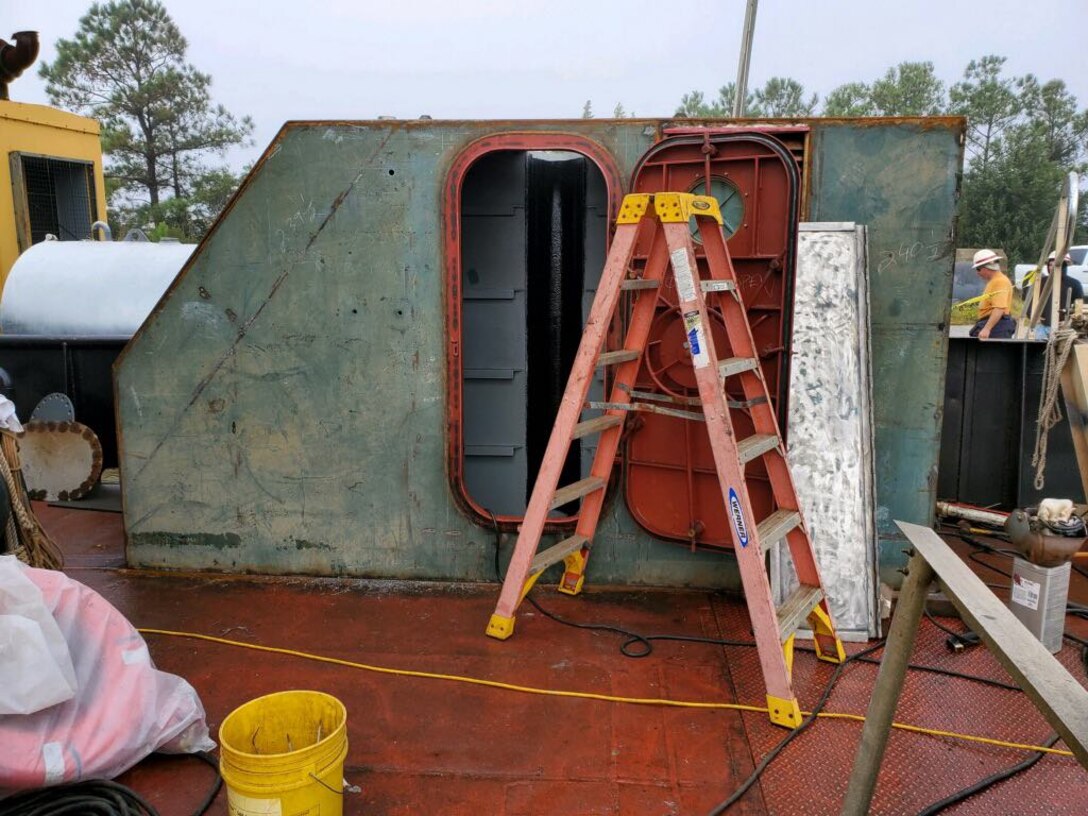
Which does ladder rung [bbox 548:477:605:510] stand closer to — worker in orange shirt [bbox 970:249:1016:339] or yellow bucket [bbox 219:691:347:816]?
yellow bucket [bbox 219:691:347:816]

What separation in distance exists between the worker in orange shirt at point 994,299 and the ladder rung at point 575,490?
192 inches

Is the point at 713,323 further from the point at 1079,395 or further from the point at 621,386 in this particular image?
the point at 1079,395

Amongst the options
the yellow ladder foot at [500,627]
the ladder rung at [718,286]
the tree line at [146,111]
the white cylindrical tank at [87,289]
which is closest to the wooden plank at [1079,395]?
the ladder rung at [718,286]

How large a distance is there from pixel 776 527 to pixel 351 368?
213 centimetres

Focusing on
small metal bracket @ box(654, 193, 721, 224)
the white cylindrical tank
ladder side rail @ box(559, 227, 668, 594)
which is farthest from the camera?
the white cylindrical tank

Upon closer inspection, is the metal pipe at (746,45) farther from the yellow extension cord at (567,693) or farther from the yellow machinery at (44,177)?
the yellow machinery at (44,177)

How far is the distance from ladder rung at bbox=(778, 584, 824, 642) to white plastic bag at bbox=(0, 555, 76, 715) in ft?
7.56

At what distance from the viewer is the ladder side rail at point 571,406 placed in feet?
10.1

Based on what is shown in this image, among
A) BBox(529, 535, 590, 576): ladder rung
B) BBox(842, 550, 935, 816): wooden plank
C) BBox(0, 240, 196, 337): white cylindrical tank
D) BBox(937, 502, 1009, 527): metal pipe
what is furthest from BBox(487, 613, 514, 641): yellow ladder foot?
BBox(0, 240, 196, 337): white cylindrical tank

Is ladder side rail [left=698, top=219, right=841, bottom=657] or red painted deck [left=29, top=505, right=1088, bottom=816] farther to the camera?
ladder side rail [left=698, top=219, right=841, bottom=657]

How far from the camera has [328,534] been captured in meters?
3.98

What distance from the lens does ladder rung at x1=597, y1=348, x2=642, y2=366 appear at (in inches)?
127

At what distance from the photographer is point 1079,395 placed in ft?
11.9

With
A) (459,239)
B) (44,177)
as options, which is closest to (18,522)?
(459,239)
